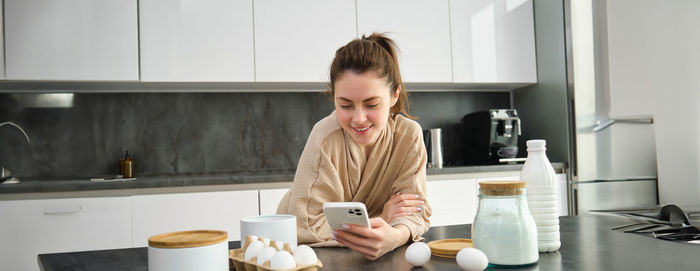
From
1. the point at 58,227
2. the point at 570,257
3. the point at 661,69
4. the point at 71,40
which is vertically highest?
the point at 71,40

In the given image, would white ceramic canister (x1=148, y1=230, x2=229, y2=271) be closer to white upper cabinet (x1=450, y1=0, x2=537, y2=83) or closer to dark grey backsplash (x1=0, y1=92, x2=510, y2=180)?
dark grey backsplash (x1=0, y1=92, x2=510, y2=180)

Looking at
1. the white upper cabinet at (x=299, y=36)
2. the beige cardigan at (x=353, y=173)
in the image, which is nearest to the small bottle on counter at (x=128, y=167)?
the white upper cabinet at (x=299, y=36)

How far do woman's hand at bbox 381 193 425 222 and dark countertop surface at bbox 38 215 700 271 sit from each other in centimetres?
8

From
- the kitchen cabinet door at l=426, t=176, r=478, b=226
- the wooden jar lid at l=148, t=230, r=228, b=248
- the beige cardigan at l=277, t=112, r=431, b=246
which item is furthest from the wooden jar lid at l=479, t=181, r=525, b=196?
the kitchen cabinet door at l=426, t=176, r=478, b=226

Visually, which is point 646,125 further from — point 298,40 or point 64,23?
point 64,23

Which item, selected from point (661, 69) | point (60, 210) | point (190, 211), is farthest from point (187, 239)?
point (661, 69)

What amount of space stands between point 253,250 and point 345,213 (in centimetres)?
18

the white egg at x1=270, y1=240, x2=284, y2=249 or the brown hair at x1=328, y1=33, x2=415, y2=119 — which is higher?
the brown hair at x1=328, y1=33, x2=415, y2=119

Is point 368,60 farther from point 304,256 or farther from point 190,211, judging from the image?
point 190,211

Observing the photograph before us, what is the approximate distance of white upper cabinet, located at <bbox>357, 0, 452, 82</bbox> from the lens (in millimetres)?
3057

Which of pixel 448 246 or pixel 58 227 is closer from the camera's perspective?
pixel 448 246

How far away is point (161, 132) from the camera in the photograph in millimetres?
3078

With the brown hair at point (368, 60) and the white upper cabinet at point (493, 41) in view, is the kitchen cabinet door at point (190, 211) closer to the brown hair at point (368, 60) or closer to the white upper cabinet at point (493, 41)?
the brown hair at point (368, 60)

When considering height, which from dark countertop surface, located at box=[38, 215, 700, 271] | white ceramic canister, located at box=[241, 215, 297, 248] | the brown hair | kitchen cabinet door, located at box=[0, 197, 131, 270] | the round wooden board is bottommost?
kitchen cabinet door, located at box=[0, 197, 131, 270]
